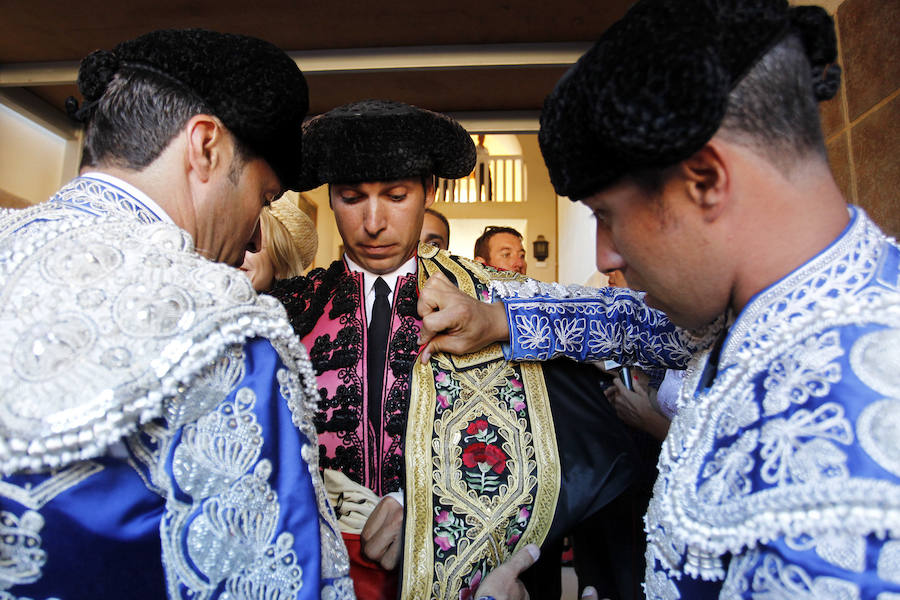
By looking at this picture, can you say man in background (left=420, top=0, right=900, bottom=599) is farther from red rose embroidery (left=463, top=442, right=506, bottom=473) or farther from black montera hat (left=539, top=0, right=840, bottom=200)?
red rose embroidery (left=463, top=442, right=506, bottom=473)

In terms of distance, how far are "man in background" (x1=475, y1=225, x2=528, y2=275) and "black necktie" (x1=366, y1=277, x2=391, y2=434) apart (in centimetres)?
301

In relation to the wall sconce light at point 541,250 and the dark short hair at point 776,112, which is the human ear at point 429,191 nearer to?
the dark short hair at point 776,112

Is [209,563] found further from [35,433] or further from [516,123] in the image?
[516,123]

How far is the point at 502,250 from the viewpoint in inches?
204

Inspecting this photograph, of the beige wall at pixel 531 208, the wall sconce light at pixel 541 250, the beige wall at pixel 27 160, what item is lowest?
the beige wall at pixel 27 160

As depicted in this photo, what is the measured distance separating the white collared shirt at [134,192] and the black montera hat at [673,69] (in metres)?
0.66

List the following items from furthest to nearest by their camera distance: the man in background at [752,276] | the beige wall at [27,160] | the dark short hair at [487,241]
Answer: the dark short hair at [487,241] → the beige wall at [27,160] → the man in background at [752,276]

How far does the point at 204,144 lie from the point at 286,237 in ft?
5.16

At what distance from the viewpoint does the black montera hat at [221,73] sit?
1.15 m

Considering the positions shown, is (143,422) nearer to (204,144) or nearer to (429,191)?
(204,144)

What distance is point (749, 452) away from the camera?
84cm

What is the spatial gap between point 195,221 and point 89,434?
1.56 feet

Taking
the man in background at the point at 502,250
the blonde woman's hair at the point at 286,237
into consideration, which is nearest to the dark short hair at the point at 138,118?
the blonde woman's hair at the point at 286,237

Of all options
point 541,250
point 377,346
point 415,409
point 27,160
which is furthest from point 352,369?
point 541,250
